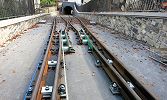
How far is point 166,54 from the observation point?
8.18 meters

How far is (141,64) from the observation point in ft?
23.6

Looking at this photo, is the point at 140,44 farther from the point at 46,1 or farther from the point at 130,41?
the point at 46,1

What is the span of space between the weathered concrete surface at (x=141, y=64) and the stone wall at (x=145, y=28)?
38 centimetres

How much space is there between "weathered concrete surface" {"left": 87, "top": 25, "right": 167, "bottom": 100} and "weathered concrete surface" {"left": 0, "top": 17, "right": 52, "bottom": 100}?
9.70 feet

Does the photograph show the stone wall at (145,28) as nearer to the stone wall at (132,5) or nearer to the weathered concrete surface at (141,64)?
the weathered concrete surface at (141,64)

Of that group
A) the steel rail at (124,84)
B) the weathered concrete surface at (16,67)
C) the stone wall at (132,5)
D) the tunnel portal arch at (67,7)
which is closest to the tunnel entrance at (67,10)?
the tunnel portal arch at (67,7)

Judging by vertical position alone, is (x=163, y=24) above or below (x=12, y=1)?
below

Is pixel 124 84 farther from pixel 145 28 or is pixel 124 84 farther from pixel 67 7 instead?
pixel 67 7

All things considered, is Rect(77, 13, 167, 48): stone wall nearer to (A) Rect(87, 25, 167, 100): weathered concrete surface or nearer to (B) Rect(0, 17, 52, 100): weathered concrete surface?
(A) Rect(87, 25, 167, 100): weathered concrete surface

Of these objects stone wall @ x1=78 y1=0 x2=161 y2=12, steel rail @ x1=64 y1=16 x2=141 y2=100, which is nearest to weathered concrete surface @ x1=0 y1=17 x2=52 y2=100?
steel rail @ x1=64 y1=16 x2=141 y2=100

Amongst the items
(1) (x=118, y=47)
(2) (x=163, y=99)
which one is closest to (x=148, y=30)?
(1) (x=118, y=47)

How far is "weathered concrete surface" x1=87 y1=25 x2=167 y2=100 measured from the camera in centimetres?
549

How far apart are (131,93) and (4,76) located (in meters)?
3.48

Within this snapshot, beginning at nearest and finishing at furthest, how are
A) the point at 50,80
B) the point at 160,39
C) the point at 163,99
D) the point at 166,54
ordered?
the point at 163,99 < the point at 50,80 < the point at 166,54 < the point at 160,39
